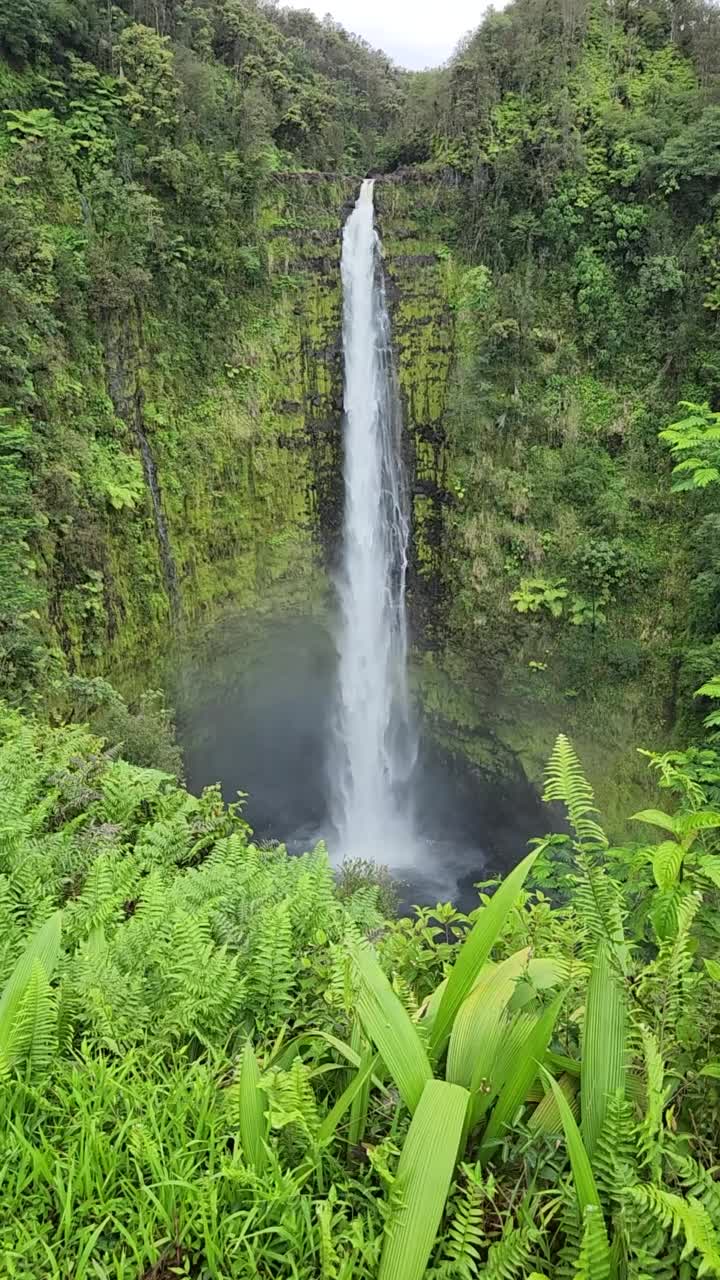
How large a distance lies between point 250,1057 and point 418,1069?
366mm

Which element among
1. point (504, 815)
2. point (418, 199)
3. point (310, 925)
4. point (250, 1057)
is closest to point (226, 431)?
point (418, 199)

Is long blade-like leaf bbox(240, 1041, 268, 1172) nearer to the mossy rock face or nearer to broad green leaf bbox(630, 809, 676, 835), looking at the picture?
broad green leaf bbox(630, 809, 676, 835)

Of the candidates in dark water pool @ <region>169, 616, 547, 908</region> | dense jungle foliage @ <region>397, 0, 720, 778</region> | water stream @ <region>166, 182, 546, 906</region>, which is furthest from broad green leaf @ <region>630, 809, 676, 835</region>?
water stream @ <region>166, 182, 546, 906</region>

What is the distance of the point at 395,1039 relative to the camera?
1396 mm

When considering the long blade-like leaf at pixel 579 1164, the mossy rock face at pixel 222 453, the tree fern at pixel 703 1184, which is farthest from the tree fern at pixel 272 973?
the mossy rock face at pixel 222 453

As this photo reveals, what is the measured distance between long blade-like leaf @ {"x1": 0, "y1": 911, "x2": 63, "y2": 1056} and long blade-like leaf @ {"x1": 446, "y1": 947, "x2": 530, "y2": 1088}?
3.48 feet

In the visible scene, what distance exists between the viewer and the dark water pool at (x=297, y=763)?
12812 millimetres

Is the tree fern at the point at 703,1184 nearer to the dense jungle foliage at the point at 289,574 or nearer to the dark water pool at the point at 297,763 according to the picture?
the dense jungle foliage at the point at 289,574

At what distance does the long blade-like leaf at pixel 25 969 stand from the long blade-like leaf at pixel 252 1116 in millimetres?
608

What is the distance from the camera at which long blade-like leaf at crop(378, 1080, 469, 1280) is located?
3.76ft

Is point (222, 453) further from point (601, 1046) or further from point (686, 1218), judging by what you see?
point (686, 1218)

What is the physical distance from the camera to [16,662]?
7555 mm

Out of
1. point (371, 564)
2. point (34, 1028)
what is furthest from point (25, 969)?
point (371, 564)

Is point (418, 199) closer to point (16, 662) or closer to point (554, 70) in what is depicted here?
point (554, 70)
